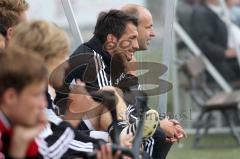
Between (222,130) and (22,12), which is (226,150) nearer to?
(222,130)

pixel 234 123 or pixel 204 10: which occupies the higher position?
pixel 204 10

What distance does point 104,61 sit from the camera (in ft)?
18.3

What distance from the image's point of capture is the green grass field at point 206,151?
1052cm

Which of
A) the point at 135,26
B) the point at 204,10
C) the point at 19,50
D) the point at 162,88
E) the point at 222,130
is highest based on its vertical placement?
the point at 19,50

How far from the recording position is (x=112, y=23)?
5.74m

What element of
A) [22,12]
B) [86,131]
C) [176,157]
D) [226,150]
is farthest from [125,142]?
[226,150]

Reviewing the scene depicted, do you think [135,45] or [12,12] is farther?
[135,45]

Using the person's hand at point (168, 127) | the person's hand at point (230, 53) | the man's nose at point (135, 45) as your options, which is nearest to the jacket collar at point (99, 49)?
the man's nose at point (135, 45)

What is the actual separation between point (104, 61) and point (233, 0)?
7697 millimetres

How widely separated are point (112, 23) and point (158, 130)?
2.52 ft

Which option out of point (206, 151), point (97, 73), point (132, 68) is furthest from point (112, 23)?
point (206, 151)

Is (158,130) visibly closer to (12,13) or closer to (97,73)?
(97,73)

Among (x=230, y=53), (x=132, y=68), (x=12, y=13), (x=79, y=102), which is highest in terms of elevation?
(x=12, y=13)

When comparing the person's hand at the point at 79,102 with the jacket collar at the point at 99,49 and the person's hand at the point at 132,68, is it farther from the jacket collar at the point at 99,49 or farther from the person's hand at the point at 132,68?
the person's hand at the point at 132,68
